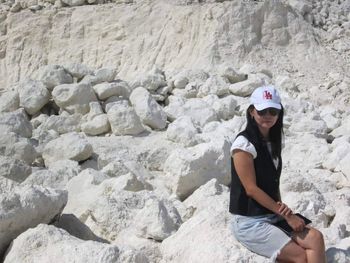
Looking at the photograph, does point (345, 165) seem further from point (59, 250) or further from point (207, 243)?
point (59, 250)

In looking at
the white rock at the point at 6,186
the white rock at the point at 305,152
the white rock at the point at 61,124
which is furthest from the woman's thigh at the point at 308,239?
the white rock at the point at 61,124

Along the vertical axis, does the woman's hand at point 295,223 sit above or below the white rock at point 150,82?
above

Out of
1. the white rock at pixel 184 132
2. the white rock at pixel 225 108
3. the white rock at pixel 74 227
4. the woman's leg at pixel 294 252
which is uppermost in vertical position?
the woman's leg at pixel 294 252

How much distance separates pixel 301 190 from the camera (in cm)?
550

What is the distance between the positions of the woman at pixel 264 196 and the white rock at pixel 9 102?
736 cm

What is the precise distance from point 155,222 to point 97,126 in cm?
A: 546

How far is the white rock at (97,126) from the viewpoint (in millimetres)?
9406

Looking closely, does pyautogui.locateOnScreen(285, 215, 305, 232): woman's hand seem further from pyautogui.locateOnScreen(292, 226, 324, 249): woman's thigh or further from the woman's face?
the woman's face

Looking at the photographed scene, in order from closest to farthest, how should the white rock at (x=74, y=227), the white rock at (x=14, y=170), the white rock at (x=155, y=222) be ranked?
1. the white rock at (x=155, y=222)
2. the white rock at (x=74, y=227)
3. the white rock at (x=14, y=170)

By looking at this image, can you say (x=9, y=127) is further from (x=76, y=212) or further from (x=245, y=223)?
(x=245, y=223)

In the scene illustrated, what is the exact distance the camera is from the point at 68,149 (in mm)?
7965

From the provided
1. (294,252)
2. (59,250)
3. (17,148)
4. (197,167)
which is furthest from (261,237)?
(17,148)

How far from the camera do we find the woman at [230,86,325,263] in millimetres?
3322

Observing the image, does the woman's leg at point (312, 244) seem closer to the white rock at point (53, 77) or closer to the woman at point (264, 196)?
the woman at point (264, 196)
